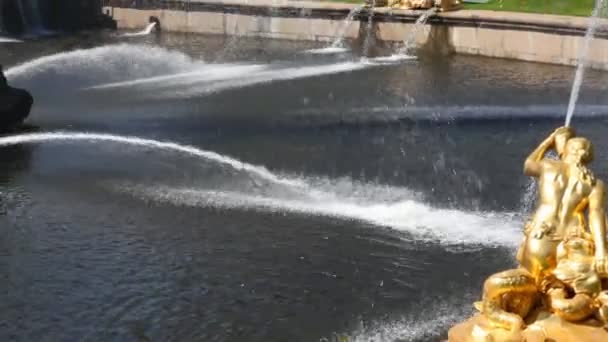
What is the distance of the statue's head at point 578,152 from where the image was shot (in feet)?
24.2

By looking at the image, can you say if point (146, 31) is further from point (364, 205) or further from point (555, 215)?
point (555, 215)

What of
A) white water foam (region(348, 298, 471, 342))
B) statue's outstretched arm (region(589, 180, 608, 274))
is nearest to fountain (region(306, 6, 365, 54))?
white water foam (region(348, 298, 471, 342))

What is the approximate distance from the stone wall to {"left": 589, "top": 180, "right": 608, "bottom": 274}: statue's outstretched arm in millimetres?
17612

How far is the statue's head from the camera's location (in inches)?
291

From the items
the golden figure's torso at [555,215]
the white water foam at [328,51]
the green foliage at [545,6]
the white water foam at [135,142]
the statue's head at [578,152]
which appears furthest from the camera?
the white water foam at [328,51]

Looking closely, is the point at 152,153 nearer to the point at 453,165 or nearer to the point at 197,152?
the point at 197,152

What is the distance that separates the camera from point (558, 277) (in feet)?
22.8

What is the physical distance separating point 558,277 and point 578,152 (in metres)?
1.08

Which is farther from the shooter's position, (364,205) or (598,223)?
(364,205)

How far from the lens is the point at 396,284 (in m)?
10.4

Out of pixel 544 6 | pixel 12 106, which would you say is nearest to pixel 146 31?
pixel 544 6

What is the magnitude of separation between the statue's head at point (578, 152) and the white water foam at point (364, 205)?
158 inches

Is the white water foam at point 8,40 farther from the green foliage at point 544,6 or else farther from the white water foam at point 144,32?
the green foliage at point 544,6

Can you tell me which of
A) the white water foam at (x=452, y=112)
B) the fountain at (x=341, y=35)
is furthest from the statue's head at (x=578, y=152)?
the fountain at (x=341, y=35)
